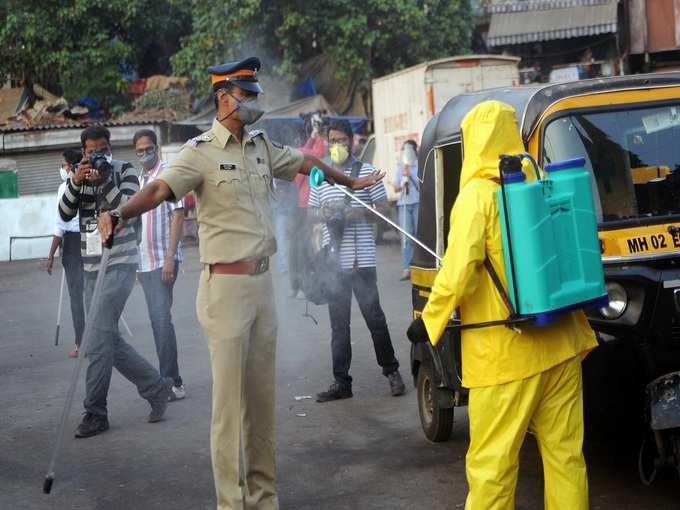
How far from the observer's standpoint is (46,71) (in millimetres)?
28547

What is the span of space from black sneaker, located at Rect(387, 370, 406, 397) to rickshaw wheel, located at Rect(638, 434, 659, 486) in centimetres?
272

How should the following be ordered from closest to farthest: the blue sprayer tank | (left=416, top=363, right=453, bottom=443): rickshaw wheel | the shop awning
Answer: the blue sprayer tank
(left=416, top=363, right=453, bottom=443): rickshaw wheel
the shop awning

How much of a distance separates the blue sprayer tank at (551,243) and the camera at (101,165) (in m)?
3.61

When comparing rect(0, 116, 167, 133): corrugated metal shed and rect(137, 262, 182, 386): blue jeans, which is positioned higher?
rect(0, 116, 167, 133): corrugated metal shed

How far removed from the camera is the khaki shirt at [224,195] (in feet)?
16.3

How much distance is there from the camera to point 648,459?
507 cm

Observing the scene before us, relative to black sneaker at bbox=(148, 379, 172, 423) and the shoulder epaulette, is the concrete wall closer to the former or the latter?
black sneaker at bbox=(148, 379, 172, 423)

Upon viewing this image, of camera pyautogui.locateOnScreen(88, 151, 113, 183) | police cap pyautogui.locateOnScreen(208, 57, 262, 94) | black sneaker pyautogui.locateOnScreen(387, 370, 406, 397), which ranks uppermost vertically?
police cap pyautogui.locateOnScreen(208, 57, 262, 94)

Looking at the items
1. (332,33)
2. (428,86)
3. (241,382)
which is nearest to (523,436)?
(241,382)

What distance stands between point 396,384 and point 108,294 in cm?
223

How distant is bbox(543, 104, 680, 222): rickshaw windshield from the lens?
17.1 feet

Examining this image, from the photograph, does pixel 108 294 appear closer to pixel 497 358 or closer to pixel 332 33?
pixel 497 358

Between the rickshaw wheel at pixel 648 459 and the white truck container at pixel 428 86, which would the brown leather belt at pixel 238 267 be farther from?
the white truck container at pixel 428 86

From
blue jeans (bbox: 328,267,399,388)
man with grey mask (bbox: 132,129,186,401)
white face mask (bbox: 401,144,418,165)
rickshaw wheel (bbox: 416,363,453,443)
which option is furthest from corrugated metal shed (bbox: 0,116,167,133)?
rickshaw wheel (bbox: 416,363,453,443)
